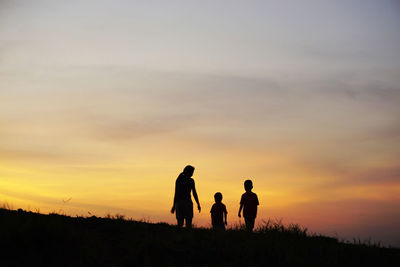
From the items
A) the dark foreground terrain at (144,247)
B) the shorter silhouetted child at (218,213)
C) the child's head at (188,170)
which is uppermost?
the child's head at (188,170)

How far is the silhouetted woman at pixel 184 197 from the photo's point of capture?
16938 mm

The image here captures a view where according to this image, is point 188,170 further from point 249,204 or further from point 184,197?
point 249,204

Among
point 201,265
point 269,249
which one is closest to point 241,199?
point 269,249

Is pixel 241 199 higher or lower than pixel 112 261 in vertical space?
higher

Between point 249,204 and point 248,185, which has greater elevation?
point 248,185

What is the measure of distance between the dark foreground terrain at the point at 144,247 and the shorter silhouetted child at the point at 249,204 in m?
3.31

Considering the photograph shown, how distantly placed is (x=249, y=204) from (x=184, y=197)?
7.30 feet

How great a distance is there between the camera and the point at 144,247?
11.8 meters

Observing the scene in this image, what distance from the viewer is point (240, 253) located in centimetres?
1209

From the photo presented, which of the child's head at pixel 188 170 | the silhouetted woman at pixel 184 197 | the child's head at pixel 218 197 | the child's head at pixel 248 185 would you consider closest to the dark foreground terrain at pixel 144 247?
the silhouetted woman at pixel 184 197

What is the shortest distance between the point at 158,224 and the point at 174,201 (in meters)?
2.83

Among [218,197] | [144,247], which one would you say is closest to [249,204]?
[218,197]

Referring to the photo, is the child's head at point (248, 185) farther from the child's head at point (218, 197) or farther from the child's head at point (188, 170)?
the child's head at point (188, 170)

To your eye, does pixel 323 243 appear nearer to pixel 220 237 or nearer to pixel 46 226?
pixel 220 237
